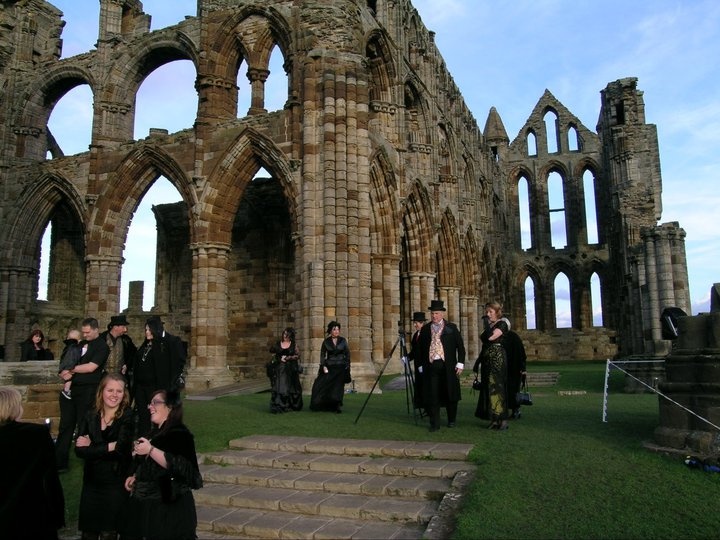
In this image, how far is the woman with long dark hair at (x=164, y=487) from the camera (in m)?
3.59

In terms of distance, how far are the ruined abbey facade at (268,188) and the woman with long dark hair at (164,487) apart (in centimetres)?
1166

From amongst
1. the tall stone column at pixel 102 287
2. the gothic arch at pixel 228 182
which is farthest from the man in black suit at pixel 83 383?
the tall stone column at pixel 102 287

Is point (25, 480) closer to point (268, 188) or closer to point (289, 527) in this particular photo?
point (289, 527)

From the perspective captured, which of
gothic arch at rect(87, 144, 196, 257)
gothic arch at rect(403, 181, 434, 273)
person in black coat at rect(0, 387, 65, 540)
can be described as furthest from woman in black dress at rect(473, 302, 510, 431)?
gothic arch at rect(403, 181, 434, 273)

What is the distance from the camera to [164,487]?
142 inches

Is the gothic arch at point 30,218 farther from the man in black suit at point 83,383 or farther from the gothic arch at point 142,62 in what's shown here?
the man in black suit at point 83,383

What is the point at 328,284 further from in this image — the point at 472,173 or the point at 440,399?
the point at 472,173

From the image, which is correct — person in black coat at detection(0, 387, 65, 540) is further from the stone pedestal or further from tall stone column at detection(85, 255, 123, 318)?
tall stone column at detection(85, 255, 123, 318)

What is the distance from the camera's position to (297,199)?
16609 millimetres

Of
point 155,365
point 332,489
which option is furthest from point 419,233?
point 332,489

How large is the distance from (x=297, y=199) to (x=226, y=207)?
3.36 meters

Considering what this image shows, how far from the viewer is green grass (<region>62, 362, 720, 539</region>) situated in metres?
4.29

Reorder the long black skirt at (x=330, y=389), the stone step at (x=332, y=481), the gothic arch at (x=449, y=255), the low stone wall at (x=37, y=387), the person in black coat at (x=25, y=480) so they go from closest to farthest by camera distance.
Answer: the person in black coat at (x=25, y=480) < the stone step at (x=332, y=481) < the low stone wall at (x=37, y=387) < the long black skirt at (x=330, y=389) < the gothic arch at (x=449, y=255)

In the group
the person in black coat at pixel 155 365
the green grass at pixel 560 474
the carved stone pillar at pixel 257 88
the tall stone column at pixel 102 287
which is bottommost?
the green grass at pixel 560 474
